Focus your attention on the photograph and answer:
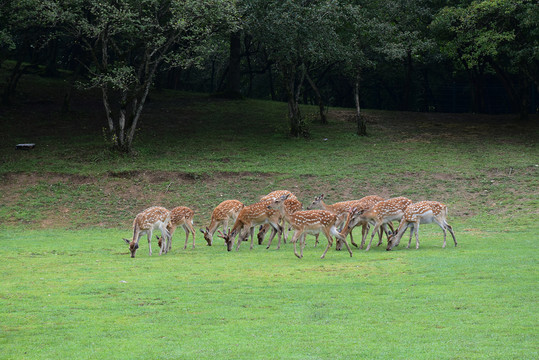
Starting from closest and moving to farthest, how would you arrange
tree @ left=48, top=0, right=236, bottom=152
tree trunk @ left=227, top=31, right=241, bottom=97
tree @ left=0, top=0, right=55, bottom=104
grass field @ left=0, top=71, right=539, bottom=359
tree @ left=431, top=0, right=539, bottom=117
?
grass field @ left=0, top=71, right=539, bottom=359
tree @ left=48, top=0, right=236, bottom=152
tree @ left=0, top=0, right=55, bottom=104
tree @ left=431, top=0, right=539, bottom=117
tree trunk @ left=227, top=31, right=241, bottom=97

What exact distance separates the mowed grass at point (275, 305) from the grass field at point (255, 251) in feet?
0.13

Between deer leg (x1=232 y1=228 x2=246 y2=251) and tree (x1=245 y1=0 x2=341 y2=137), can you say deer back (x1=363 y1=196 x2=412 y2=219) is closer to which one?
deer leg (x1=232 y1=228 x2=246 y2=251)

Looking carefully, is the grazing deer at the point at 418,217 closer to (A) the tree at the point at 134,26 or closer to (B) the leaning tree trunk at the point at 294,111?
(A) the tree at the point at 134,26

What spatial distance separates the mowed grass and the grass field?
40mm

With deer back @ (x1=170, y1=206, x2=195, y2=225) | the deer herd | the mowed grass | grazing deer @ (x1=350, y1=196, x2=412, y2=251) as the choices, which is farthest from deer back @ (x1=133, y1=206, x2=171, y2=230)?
grazing deer @ (x1=350, y1=196, x2=412, y2=251)

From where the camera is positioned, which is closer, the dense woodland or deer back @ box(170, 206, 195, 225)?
deer back @ box(170, 206, 195, 225)

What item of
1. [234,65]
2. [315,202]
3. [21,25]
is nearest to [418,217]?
[315,202]

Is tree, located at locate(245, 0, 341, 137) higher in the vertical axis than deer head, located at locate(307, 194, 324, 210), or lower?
higher

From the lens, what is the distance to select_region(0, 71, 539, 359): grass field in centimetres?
895

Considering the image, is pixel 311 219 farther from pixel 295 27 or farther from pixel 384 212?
pixel 295 27

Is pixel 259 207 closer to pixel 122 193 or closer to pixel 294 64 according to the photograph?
pixel 122 193

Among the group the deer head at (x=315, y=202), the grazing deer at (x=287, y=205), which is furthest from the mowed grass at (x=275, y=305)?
the deer head at (x=315, y=202)

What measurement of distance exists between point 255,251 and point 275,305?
6807 millimetres

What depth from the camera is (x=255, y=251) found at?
57.8 ft
